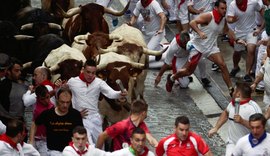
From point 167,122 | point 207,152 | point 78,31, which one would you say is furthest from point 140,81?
point 207,152

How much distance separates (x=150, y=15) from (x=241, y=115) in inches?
273

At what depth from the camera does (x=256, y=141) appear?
12.8 metres

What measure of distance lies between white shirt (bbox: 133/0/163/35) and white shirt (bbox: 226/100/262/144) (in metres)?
6.55

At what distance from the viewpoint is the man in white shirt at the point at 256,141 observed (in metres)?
12.7

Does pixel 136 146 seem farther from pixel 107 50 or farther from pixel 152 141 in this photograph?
pixel 107 50

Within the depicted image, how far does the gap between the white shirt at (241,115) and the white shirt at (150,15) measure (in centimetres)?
655

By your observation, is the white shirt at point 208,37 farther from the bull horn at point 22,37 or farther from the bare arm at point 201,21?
the bull horn at point 22,37

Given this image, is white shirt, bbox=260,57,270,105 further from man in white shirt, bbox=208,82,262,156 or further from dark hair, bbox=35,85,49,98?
dark hair, bbox=35,85,49,98

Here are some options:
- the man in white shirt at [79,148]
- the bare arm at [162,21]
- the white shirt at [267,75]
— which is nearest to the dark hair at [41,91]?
the man in white shirt at [79,148]

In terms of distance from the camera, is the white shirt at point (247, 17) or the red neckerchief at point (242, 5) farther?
the white shirt at point (247, 17)

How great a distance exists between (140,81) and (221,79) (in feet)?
10.6

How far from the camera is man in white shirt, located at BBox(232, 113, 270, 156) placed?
12727 mm

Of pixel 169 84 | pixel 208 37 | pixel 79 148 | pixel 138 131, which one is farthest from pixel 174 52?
pixel 79 148

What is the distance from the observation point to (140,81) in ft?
56.4
